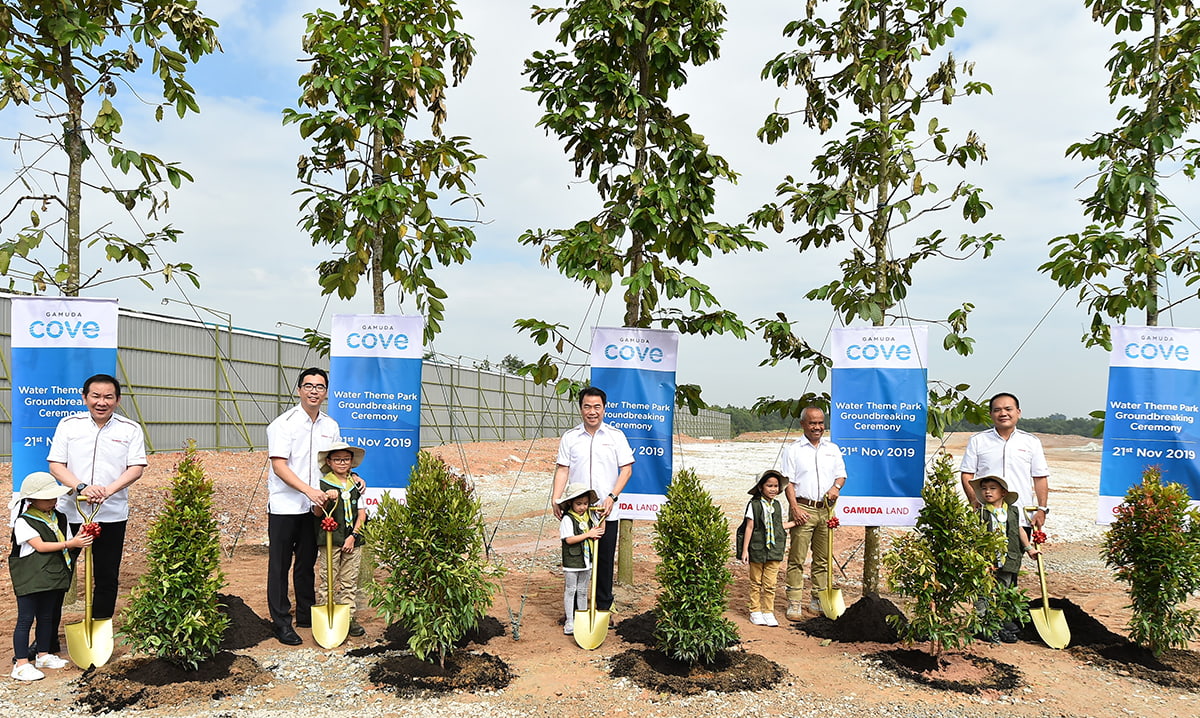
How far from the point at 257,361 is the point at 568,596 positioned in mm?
18342

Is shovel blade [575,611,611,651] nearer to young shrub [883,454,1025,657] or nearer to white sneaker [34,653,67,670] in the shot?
young shrub [883,454,1025,657]

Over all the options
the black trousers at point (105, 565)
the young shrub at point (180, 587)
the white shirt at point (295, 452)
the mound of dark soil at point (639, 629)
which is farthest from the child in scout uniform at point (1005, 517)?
the black trousers at point (105, 565)

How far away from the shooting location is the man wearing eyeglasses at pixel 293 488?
5297mm

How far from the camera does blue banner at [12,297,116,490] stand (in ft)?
19.3

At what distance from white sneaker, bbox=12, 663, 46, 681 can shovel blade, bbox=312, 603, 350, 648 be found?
1.50 meters

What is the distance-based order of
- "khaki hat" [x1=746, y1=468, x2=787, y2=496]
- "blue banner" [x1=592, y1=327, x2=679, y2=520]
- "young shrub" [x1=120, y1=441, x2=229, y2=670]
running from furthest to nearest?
"blue banner" [x1=592, y1=327, x2=679, y2=520] < "khaki hat" [x1=746, y1=468, x2=787, y2=496] < "young shrub" [x1=120, y1=441, x2=229, y2=670]

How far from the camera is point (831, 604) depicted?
20.3 ft

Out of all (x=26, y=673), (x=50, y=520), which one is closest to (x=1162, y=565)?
(x=50, y=520)

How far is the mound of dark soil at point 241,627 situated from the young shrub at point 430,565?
3.84 ft

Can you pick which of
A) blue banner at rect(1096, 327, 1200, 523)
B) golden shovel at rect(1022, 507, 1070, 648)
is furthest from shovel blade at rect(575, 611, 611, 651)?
blue banner at rect(1096, 327, 1200, 523)

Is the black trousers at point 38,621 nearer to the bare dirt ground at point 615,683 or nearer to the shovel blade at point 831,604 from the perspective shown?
the bare dirt ground at point 615,683

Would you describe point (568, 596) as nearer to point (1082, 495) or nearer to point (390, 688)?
point (390, 688)

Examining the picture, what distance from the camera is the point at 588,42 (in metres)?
6.93

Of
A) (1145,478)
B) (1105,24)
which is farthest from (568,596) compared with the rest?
(1105,24)
